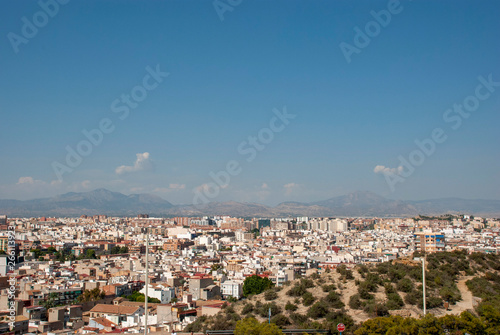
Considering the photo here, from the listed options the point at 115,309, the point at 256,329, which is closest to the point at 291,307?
the point at 256,329

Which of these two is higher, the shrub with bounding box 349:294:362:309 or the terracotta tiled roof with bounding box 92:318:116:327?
the shrub with bounding box 349:294:362:309

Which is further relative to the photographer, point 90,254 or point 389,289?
point 90,254

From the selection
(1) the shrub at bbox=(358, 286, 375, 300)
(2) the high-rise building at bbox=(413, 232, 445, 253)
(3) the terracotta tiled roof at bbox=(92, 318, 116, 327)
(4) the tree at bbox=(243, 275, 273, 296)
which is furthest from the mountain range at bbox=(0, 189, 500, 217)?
(1) the shrub at bbox=(358, 286, 375, 300)

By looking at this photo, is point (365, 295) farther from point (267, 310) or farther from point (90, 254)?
point (90, 254)

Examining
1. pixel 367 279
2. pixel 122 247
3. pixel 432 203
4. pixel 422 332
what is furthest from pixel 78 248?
pixel 432 203

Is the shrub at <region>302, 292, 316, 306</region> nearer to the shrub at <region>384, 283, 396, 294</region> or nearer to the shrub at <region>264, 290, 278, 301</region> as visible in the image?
the shrub at <region>264, 290, 278, 301</region>

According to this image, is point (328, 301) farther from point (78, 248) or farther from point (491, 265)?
point (78, 248)

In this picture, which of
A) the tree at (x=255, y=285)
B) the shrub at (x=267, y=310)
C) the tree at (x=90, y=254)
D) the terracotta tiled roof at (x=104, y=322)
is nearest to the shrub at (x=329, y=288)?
the shrub at (x=267, y=310)

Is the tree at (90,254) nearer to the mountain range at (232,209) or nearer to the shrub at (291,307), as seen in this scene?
the shrub at (291,307)
